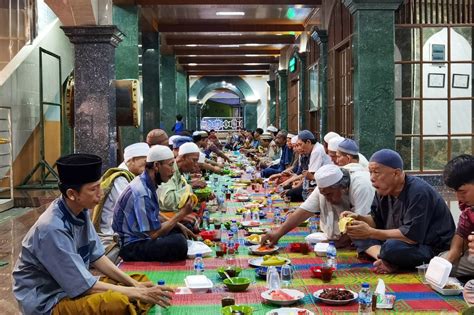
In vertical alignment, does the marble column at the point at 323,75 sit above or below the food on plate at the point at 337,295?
above

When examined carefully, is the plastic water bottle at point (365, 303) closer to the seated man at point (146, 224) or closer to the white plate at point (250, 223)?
the seated man at point (146, 224)

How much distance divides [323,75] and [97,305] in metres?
10.1

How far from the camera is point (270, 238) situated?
4.88 meters

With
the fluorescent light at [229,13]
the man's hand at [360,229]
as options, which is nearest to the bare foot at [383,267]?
the man's hand at [360,229]

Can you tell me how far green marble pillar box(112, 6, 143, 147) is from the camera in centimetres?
1088

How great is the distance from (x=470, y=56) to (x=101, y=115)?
5659mm

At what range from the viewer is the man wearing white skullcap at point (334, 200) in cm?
472

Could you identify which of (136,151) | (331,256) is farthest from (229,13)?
(331,256)

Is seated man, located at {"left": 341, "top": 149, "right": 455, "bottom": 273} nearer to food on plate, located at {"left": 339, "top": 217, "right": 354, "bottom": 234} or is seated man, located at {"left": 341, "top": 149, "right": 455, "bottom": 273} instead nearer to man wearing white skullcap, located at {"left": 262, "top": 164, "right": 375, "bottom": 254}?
food on plate, located at {"left": 339, "top": 217, "right": 354, "bottom": 234}

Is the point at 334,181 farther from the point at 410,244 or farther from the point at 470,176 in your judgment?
the point at 470,176

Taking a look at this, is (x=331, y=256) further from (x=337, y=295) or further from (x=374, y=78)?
(x=374, y=78)

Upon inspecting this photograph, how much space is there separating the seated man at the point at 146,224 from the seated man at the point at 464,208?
1899mm

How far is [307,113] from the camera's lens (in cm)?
1559

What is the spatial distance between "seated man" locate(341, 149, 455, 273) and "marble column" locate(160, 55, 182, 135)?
14.7 metres
